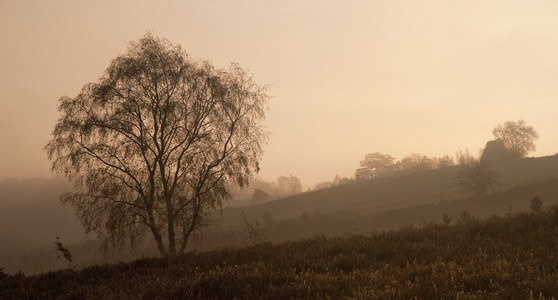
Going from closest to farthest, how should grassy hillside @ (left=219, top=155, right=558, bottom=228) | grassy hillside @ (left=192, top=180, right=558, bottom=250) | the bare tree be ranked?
the bare tree < grassy hillside @ (left=192, top=180, right=558, bottom=250) < grassy hillside @ (left=219, top=155, right=558, bottom=228)

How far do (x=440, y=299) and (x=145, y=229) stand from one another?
1846 cm

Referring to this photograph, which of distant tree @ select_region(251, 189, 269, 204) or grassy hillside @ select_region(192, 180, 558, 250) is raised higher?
distant tree @ select_region(251, 189, 269, 204)

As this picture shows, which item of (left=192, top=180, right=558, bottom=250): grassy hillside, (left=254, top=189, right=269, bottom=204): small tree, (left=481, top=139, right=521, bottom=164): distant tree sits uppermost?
(left=481, top=139, right=521, bottom=164): distant tree

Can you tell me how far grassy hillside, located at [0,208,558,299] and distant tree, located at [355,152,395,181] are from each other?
529ft

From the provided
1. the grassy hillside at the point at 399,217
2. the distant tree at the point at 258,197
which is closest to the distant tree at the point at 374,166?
the distant tree at the point at 258,197

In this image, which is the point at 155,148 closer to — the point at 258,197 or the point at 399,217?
the point at 399,217

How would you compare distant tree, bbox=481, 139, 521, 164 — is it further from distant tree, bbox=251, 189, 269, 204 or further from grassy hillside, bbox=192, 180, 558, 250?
distant tree, bbox=251, 189, 269, 204

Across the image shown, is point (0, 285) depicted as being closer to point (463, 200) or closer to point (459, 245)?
point (459, 245)

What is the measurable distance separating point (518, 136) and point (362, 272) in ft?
434

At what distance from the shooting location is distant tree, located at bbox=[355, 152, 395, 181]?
16975 cm

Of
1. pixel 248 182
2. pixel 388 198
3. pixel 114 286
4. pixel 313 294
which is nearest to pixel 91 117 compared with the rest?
pixel 248 182

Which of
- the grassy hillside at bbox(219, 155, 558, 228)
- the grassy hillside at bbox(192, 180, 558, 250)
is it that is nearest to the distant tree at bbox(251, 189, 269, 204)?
the grassy hillside at bbox(219, 155, 558, 228)

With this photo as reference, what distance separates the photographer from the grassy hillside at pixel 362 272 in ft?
18.2

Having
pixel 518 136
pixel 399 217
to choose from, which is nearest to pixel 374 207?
pixel 399 217
